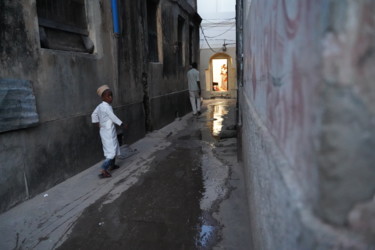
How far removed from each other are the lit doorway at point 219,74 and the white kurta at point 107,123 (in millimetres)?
16841

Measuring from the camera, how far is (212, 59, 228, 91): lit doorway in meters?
20.9

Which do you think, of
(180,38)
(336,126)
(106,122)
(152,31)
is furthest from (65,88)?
(180,38)

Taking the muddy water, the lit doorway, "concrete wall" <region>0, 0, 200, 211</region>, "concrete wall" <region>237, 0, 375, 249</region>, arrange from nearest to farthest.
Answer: "concrete wall" <region>237, 0, 375, 249</region> < the muddy water < "concrete wall" <region>0, 0, 200, 211</region> < the lit doorway

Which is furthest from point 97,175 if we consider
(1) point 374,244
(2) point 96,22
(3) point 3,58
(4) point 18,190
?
(1) point 374,244

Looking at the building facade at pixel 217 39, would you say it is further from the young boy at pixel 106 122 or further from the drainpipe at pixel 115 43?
the young boy at pixel 106 122

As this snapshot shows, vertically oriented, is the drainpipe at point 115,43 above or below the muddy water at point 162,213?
above

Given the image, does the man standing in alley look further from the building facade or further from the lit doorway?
the lit doorway

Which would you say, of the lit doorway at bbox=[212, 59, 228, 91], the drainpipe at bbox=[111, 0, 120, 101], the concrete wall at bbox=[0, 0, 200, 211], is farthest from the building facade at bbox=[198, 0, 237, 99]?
the drainpipe at bbox=[111, 0, 120, 101]

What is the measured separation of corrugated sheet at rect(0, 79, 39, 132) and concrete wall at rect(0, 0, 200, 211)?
90 mm

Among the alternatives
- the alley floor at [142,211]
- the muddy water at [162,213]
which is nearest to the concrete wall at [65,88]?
the alley floor at [142,211]

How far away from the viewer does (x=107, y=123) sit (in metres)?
4.67

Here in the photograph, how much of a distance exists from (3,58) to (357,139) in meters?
3.89

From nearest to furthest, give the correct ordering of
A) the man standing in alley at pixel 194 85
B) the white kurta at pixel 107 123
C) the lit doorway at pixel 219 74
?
the white kurta at pixel 107 123
the man standing in alley at pixel 194 85
the lit doorway at pixel 219 74

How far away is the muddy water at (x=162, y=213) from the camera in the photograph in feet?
9.34
